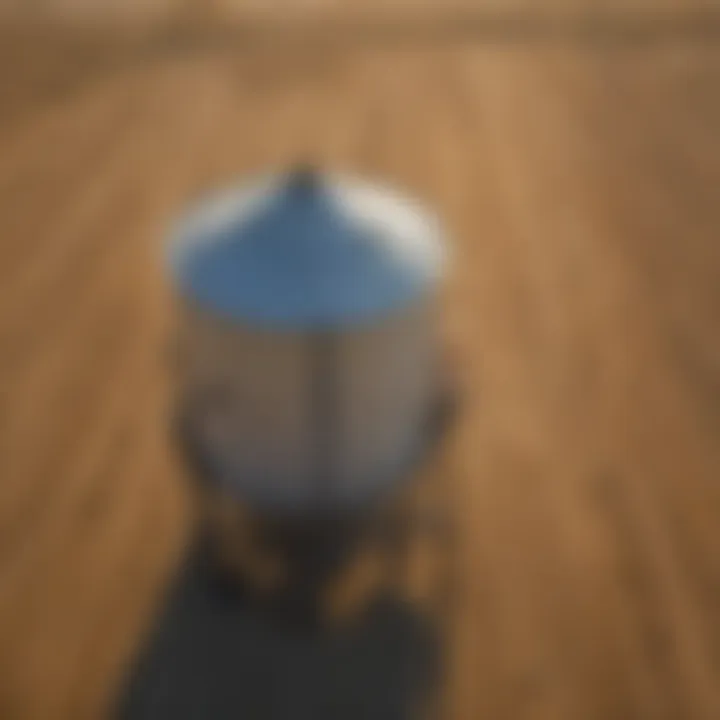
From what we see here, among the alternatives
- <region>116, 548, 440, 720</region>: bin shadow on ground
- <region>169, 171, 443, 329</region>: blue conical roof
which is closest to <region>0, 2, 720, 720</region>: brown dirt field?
<region>116, 548, 440, 720</region>: bin shadow on ground

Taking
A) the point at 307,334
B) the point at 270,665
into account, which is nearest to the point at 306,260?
the point at 307,334

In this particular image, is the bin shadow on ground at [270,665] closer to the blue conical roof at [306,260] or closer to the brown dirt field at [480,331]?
the brown dirt field at [480,331]

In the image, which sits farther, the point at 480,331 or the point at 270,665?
the point at 480,331

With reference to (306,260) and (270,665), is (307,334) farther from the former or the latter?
(270,665)

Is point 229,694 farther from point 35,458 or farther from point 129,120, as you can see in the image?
point 129,120

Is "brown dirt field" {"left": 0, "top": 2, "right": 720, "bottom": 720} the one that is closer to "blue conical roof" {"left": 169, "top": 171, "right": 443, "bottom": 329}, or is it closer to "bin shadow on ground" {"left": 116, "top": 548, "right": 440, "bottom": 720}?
"bin shadow on ground" {"left": 116, "top": 548, "right": 440, "bottom": 720}

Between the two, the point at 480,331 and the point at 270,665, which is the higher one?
the point at 480,331

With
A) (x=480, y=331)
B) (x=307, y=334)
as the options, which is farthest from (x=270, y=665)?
(x=480, y=331)
